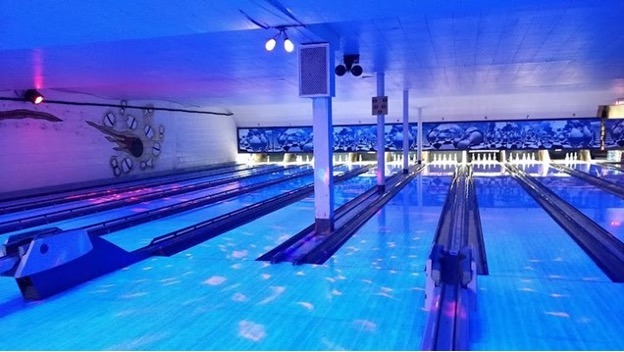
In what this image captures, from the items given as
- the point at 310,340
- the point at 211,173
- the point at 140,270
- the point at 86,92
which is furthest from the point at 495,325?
the point at 211,173

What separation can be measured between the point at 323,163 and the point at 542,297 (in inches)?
122

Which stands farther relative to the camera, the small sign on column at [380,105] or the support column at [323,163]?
the small sign on column at [380,105]

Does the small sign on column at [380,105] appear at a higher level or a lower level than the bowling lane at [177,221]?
higher

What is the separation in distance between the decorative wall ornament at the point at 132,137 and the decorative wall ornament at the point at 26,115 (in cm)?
118

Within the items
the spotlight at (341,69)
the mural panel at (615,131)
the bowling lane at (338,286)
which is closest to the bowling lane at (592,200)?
the bowling lane at (338,286)

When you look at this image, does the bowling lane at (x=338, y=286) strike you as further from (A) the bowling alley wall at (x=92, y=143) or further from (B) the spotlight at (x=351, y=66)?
(A) the bowling alley wall at (x=92, y=143)

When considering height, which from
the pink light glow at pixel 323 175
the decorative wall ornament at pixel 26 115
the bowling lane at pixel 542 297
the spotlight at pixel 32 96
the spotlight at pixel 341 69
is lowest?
the bowling lane at pixel 542 297

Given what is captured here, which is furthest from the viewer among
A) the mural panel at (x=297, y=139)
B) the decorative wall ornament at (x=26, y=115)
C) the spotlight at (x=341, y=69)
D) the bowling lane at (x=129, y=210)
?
the mural panel at (x=297, y=139)

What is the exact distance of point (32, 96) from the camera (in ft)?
33.1

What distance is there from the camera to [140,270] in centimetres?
441

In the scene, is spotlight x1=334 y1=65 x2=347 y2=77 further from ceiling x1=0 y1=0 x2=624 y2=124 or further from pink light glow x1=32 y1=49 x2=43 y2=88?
pink light glow x1=32 y1=49 x2=43 y2=88

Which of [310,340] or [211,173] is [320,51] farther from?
[211,173]

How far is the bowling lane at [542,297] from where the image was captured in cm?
274

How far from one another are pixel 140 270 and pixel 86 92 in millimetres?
8763
